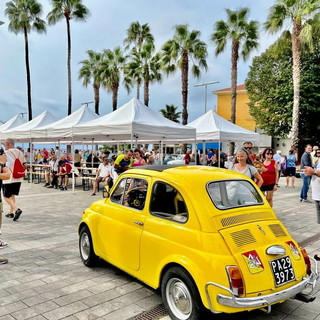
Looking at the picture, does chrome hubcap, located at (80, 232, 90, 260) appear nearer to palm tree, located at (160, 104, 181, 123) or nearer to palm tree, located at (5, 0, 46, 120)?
palm tree, located at (5, 0, 46, 120)

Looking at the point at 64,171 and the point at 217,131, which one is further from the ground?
the point at 217,131

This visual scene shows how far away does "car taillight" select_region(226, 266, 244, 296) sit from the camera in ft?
8.64

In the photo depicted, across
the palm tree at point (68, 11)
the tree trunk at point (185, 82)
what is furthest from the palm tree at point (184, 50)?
the palm tree at point (68, 11)

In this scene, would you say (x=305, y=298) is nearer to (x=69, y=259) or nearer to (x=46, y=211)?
(x=69, y=259)

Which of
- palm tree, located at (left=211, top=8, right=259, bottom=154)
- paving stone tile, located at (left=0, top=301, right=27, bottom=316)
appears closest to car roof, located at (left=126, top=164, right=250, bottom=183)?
paving stone tile, located at (left=0, top=301, right=27, bottom=316)

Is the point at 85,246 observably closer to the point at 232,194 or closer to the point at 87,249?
the point at 87,249

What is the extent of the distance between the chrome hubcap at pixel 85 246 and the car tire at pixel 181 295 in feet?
5.79

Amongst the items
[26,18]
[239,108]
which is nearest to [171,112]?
[239,108]

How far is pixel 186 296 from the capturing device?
2936mm

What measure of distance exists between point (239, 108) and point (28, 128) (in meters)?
33.6

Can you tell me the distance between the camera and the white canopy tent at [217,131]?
50.6ft

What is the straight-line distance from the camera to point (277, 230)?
325 centimetres

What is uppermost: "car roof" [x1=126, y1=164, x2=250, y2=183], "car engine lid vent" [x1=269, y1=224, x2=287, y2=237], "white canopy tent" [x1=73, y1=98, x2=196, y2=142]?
"white canopy tent" [x1=73, y1=98, x2=196, y2=142]

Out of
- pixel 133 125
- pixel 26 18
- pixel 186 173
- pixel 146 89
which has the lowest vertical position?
pixel 186 173
